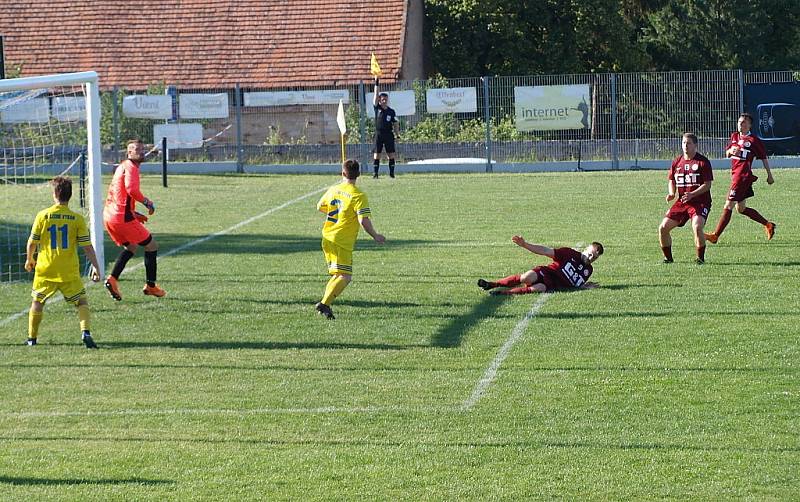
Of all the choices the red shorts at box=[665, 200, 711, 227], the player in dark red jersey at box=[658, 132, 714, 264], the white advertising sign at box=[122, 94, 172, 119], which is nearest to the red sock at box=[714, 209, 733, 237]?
the player in dark red jersey at box=[658, 132, 714, 264]

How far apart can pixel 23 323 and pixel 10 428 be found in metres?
4.31

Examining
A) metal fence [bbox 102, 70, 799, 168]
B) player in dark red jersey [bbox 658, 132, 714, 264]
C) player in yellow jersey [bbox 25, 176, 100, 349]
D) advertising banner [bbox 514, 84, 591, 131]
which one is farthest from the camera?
advertising banner [bbox 514, 84, 591, 131]

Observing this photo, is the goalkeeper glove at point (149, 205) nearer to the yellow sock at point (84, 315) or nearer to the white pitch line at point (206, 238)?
the white pitch line at point (206, 238)

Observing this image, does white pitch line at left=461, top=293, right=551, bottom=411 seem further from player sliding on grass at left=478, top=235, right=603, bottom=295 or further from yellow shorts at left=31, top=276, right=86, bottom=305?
yellow shorts at left=31, top=276, right=86, bottom=305

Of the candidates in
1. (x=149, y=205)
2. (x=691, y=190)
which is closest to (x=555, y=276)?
(x=691, y=190)

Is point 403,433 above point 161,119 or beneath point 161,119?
beneath

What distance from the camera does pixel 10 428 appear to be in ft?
29.4

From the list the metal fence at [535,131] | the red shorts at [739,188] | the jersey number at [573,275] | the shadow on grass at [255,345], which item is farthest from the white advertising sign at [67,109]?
the metal fence at [535,131]

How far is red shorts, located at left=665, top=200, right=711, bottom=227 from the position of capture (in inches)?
623

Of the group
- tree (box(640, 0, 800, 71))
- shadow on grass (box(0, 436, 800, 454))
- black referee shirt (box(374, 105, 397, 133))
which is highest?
tree (box(640, 0, 800, 71))

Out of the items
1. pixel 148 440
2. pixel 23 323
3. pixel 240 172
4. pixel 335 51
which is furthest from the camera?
pixel 335 51

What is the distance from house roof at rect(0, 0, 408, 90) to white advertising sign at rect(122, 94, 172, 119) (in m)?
6.72

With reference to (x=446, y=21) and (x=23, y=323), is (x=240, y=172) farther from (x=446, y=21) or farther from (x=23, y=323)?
(x=23, y=323)

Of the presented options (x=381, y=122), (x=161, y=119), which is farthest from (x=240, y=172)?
(x=381, y=122)
